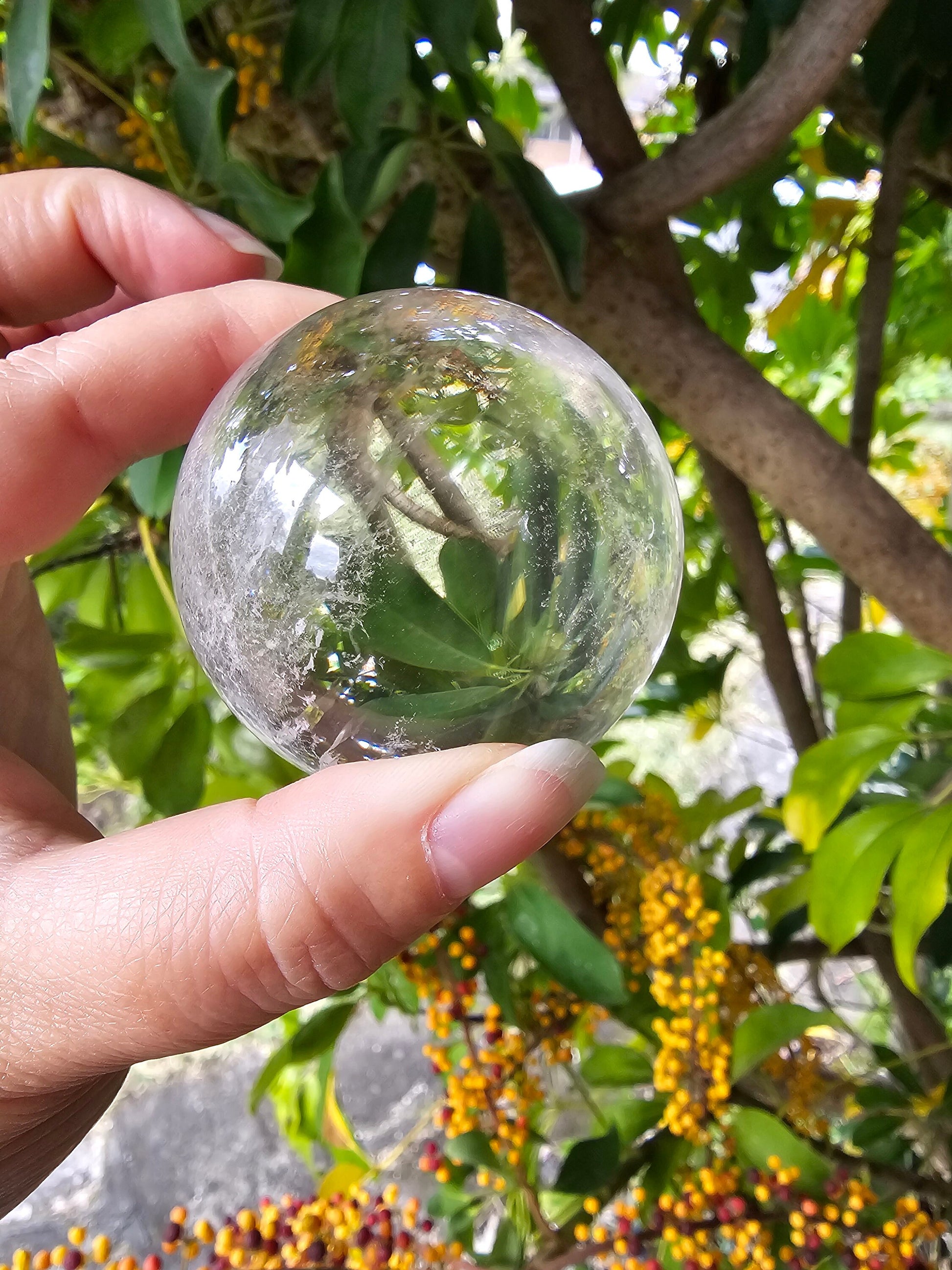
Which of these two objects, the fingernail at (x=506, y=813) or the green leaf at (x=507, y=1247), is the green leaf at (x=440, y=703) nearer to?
the fingernail at (x=506, y=813)

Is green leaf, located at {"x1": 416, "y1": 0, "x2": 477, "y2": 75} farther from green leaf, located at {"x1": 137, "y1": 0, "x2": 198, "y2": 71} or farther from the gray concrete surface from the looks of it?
the gray concrete surface

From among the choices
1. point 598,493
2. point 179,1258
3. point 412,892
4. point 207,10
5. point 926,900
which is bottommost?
point 179,1258

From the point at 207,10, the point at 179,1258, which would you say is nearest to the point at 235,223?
the point at 207,10

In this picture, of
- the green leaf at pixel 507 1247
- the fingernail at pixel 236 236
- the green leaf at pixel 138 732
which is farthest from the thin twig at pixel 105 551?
the green leaf at pixel 507 1247

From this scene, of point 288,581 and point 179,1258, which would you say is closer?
point 288,581

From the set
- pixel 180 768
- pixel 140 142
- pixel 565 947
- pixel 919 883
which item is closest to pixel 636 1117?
pixel 565 947

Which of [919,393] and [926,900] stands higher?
[919,393]

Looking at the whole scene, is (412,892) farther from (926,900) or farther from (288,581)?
(926,900)
